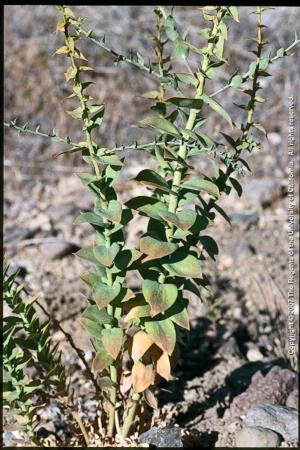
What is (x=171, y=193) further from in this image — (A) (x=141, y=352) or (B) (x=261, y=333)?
(B) (x=261, y=333)

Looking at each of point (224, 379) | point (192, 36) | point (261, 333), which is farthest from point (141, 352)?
point (192, 36)

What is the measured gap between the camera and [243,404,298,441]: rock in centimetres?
231

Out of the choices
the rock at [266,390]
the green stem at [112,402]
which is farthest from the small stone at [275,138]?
the green stem at [112,402]

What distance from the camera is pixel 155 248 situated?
180 centimetres

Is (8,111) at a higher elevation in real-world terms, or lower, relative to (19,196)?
higher

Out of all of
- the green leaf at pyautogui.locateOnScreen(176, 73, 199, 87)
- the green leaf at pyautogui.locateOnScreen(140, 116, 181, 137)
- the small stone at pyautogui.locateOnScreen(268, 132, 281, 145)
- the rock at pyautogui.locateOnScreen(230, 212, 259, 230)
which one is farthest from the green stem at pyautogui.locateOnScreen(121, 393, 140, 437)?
the small stone at pyautogui.locateOnScreen(268, 132, 281, 145)

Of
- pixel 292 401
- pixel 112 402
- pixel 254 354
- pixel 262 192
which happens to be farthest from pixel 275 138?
pixel 112 402

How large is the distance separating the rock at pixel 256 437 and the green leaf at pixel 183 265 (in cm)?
61

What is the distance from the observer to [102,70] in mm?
5195

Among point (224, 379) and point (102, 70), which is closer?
point (224, 379)

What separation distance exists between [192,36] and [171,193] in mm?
3901

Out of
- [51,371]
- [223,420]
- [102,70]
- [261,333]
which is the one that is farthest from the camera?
[102,70]

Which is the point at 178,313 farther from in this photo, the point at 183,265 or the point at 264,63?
the point at 264,63

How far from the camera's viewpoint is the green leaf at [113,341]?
6.22 ft
